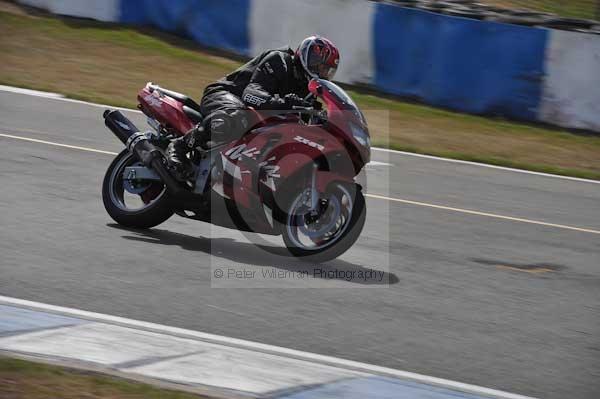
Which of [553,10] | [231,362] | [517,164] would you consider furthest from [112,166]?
[553,10]

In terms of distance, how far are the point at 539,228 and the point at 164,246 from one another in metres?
4.23

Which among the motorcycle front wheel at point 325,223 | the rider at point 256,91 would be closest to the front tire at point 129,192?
the rider at point 256,91

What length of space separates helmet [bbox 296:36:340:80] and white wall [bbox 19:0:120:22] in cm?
1266

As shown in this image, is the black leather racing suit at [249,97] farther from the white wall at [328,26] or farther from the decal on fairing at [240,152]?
the white wall at [328,26]

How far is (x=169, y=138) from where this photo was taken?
8.16m

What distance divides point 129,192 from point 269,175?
4.61ft

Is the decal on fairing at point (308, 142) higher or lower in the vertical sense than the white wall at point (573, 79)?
higher

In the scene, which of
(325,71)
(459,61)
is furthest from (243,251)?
(459,61)

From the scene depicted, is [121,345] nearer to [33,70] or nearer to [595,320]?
[595,320]

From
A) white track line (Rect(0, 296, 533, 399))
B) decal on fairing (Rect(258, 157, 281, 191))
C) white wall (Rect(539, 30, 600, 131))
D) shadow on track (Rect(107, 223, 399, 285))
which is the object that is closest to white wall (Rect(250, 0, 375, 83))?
white wall (Rect(539, 30, 600, 131))

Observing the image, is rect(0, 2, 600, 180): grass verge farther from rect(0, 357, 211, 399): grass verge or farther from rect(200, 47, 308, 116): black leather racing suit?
rect(0, 357, 211, 399): grass verge

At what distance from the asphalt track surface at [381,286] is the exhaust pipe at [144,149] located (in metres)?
0.50

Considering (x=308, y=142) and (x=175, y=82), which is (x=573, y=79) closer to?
(x=175, y=82)

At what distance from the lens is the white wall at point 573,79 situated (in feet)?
52.4
